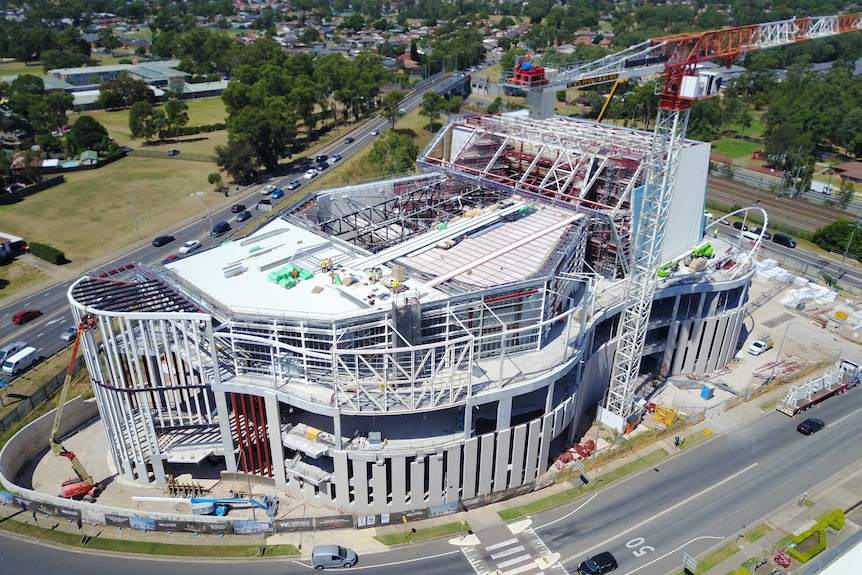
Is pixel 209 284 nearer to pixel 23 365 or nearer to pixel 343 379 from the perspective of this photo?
pixel 343 379

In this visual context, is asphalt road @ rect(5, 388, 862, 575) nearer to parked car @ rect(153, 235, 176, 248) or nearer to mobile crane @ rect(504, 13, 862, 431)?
mobile crane @ rect(504, 13, 862, 431)

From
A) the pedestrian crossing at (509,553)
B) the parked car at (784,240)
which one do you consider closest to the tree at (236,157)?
the pedestrian crossing at (509,553)

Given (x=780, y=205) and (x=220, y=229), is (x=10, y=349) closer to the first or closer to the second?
(x=220, y=229)

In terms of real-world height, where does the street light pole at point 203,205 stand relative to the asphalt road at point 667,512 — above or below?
above

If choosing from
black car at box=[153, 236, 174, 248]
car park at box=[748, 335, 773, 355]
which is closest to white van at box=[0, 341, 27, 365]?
black car at box=[153, 236, 174, 248]

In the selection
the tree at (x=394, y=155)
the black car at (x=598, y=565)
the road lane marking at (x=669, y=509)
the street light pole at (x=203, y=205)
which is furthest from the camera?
the tree at (x=394, y=155)

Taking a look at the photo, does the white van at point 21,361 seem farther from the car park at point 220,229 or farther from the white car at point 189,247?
the car park at point 220,229
